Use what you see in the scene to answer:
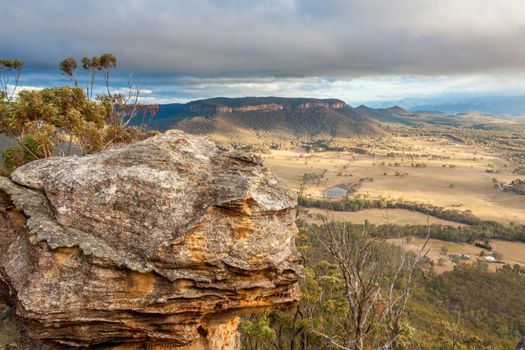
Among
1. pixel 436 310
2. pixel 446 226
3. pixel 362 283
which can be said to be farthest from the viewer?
pixel 446 226

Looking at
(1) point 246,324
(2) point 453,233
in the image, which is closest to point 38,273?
(1) point 246,324

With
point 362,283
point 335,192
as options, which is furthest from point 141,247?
point 335,192

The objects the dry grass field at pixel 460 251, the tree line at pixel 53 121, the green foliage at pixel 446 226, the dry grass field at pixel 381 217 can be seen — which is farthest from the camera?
the dry grass field at pixel 381 217

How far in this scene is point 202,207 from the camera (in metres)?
13.1

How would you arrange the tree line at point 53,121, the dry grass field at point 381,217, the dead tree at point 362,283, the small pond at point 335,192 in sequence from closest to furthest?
the dead tree at point 362,283, the tree line at point 53,121, the dry grass field at point 381,217, the small pond at point 335,192

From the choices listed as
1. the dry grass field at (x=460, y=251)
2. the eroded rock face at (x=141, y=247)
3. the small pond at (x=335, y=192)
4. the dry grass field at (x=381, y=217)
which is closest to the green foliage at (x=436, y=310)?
the dry grass field at (x=460, y=251)

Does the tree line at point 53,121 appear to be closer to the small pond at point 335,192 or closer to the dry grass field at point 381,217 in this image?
the dry grass field at point 381,217

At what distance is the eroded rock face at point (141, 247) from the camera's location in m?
12.2

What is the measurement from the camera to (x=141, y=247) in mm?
12508

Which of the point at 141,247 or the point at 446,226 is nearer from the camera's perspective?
the point at 141,247

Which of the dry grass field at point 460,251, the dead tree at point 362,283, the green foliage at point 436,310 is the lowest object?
the dry grass field at point 460,251

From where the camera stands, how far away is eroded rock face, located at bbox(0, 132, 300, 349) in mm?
12219

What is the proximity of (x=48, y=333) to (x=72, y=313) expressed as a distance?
1401 mm

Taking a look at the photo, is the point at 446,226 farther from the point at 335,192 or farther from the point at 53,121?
the point at 53,121
